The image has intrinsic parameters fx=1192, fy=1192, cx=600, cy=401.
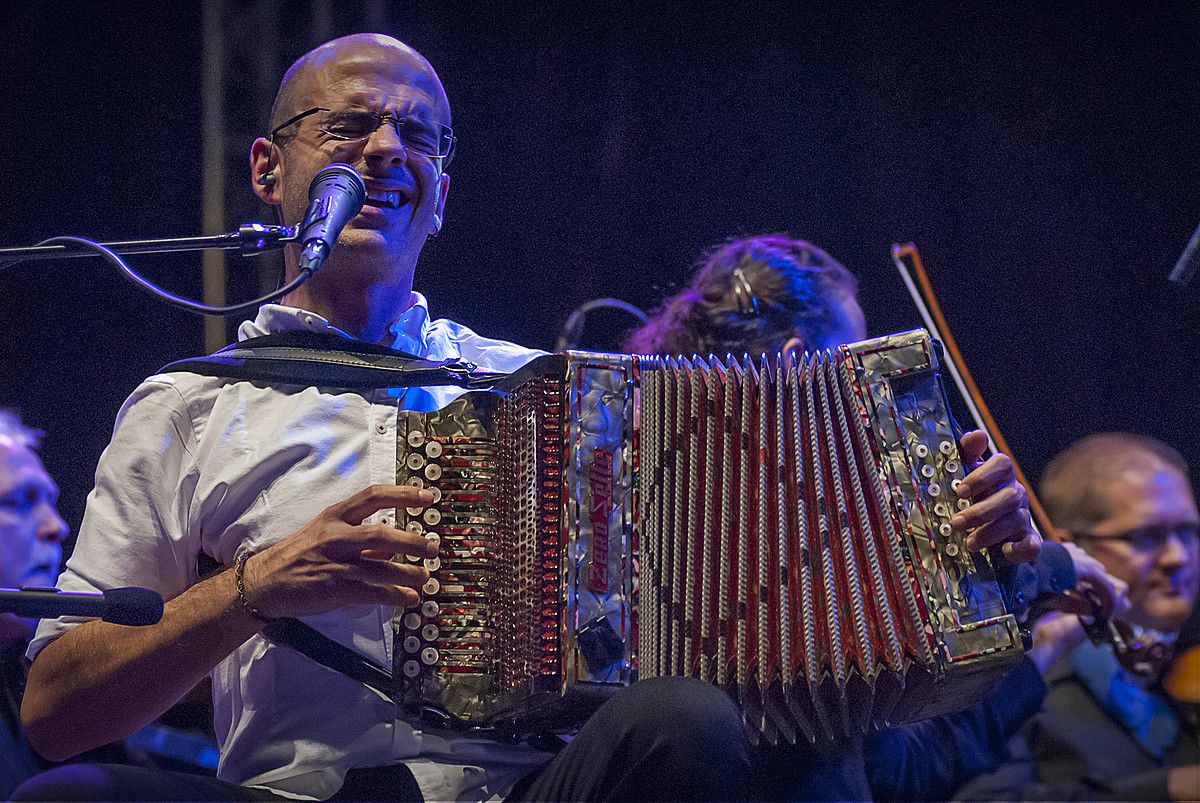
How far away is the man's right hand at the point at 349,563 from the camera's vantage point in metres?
1.58

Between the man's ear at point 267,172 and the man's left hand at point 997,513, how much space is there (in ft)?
4.38

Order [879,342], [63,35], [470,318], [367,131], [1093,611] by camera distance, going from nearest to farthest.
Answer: [879,342], [367,131], [1093,611], [63,35], [470,318]

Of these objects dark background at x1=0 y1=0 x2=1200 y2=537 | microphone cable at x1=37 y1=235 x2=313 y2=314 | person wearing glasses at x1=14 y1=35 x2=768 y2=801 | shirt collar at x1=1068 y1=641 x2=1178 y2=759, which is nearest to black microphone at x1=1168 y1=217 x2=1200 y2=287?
dark background at x1=0 y1=0 x2=1200 y2=537

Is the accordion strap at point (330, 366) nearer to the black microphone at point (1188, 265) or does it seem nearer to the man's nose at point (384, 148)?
the man's nose at point (384, 148)

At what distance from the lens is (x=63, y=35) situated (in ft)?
9.68

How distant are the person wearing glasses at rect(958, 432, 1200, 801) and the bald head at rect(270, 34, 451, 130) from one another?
1.93 meters

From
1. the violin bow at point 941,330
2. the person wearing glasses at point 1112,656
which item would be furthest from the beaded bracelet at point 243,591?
the violin bow at point 941,330

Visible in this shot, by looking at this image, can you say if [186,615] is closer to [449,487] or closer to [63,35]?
[449,487]

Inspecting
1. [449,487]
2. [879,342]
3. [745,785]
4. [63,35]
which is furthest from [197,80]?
[745,785]

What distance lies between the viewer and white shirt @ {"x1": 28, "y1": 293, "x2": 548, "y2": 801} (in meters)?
1.76

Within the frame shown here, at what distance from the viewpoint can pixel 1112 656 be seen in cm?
300

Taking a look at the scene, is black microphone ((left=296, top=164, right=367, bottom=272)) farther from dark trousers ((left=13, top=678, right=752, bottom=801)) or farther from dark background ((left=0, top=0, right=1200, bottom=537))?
dark background ((left=0, top=0, right=1200, bottom=537))

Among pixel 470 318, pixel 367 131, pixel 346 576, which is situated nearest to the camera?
pixel 346 576

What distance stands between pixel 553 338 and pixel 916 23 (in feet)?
4.34
